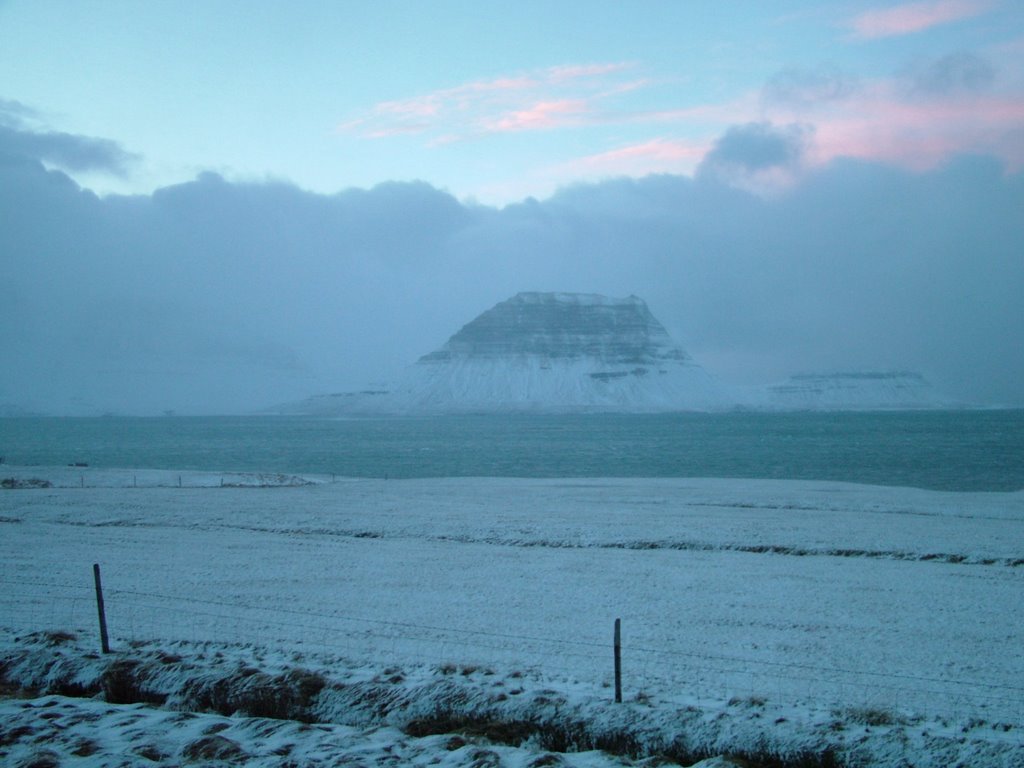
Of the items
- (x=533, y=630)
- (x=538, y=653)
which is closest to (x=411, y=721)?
(x=538, y=653)

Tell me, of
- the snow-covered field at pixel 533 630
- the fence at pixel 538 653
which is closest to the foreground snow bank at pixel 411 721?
the snow-covered field at pixel 533 630

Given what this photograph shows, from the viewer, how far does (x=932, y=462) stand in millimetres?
74125

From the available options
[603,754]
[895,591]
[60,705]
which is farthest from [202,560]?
Answer: [895,591]

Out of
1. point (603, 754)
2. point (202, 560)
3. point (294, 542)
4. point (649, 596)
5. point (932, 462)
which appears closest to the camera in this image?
point (603, 754)

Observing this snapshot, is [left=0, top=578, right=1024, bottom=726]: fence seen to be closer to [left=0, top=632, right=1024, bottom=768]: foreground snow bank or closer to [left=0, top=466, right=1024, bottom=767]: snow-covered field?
[left=0, top=466, right=1024, bottom=767]: snow-covered field

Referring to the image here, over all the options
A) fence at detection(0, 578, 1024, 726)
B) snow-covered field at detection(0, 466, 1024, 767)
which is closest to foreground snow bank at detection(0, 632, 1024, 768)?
snow-covered field at detection(0, 466, 1024, 767)

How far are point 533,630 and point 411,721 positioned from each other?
452cm

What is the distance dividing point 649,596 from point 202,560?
40.0 ft

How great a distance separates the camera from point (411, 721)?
10602 mm

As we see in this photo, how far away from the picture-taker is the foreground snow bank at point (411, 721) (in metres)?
9.30

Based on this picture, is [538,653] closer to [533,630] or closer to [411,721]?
[533,630]

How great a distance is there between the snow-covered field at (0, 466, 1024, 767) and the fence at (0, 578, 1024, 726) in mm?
64

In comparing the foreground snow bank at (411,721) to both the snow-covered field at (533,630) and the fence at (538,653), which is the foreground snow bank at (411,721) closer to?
the snow-covered field at (533,630)

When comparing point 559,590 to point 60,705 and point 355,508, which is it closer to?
point 60,705
